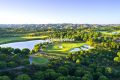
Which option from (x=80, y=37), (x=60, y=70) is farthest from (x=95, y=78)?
(x=80, y=37)

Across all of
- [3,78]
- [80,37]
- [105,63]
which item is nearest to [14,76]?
[3,78]

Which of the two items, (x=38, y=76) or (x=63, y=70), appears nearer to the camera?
(x=38, y=76)

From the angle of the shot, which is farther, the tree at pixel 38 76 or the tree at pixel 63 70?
the tree at pixel 63 70

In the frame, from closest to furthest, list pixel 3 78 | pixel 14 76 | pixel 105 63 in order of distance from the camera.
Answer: pixel 3 78 < pixel 14 76 < pixel 105 63

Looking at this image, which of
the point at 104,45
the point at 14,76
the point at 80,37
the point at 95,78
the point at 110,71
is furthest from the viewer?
the point at 80,37

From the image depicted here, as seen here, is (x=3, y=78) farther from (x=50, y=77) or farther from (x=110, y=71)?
(x=110, y=71)

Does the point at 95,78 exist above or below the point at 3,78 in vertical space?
below

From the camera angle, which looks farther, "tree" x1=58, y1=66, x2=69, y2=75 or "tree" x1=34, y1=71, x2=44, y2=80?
"tree" x1=58, y1=66, x2=69, y2=75

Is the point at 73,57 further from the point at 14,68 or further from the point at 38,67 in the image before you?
the point at 14,68

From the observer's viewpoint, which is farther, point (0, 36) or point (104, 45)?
point (0, 36)
